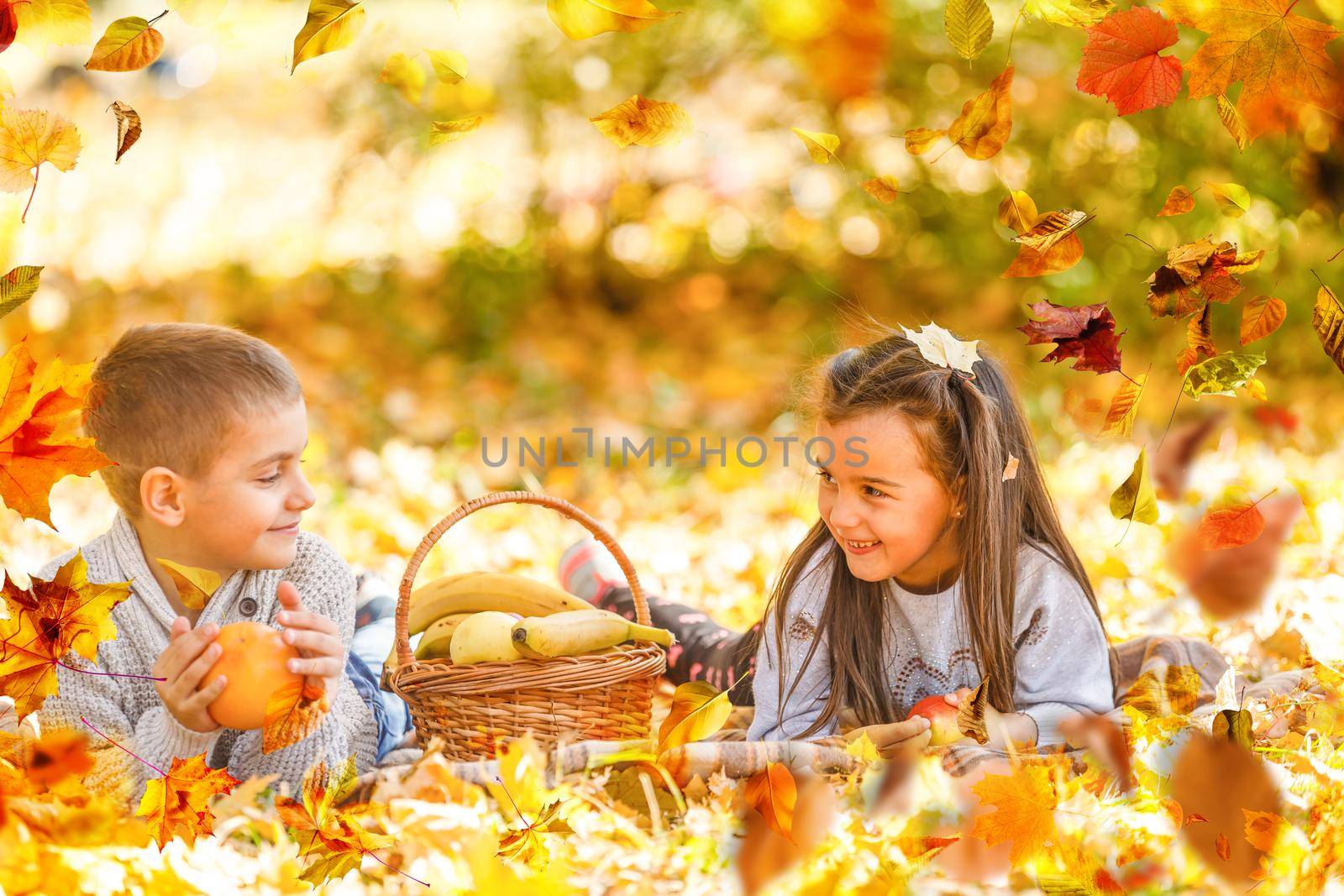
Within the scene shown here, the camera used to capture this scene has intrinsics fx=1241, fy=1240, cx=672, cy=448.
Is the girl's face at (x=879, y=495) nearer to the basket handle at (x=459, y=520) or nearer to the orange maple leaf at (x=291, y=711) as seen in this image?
the basket handle at (x=459, y=520)

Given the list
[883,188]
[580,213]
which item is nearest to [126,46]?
[883,188]

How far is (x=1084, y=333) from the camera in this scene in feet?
3.77

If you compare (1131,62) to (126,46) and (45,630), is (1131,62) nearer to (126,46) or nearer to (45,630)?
(126,46)

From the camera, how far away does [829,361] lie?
6.33 feet

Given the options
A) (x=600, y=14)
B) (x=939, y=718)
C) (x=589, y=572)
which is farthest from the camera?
(x=589, y=572)

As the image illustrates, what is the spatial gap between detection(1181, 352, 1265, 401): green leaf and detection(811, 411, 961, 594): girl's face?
0.70 meters

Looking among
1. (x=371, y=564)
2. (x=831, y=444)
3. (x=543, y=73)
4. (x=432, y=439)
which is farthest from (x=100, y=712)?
(x=543, y=73)

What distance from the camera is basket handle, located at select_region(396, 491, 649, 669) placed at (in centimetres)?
181

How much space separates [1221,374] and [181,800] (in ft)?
3.55

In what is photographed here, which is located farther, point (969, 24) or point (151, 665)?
point (151, 665)

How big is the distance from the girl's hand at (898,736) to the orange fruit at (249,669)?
769mm

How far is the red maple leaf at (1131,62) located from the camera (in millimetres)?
→ 1006

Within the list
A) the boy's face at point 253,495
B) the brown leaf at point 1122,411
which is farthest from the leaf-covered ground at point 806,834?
the brown leaf at point 1122,411

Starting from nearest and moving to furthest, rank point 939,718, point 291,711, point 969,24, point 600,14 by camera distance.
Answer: point 600,14 < point 969,24 < point 291,711 < point 939,718
